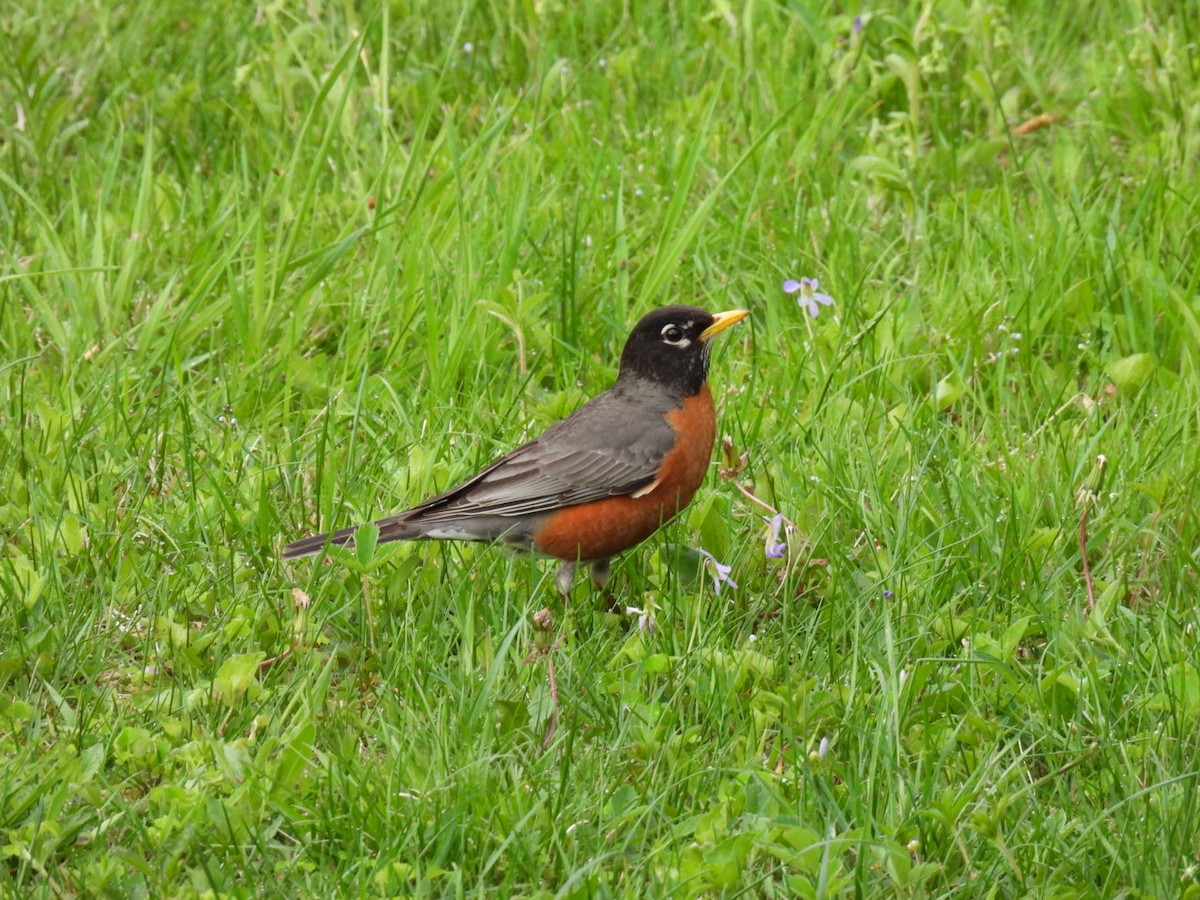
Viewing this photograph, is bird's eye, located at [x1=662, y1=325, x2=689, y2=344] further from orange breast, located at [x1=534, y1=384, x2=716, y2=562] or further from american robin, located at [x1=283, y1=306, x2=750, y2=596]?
orange breast, located at [x1=534, y1=384, x2=716, y2=562]

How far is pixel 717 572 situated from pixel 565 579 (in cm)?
53

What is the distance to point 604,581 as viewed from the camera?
4.86 meters

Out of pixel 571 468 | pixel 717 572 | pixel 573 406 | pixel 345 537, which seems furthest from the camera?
pixel 573 406

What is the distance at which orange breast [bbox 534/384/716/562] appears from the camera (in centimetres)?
474

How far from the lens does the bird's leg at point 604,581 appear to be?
4777mm

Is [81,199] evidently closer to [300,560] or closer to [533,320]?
[533,320]

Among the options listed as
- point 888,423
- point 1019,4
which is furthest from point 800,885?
point 1019,4

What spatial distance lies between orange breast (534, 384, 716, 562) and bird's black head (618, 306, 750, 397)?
10.3 inches

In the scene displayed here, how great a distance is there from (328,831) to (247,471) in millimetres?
1870

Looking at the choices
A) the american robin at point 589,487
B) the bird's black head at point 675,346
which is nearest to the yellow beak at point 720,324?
the bird's black head at point 675,346

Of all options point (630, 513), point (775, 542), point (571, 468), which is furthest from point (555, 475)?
point (775, 542)

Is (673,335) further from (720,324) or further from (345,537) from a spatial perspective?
(345,537)

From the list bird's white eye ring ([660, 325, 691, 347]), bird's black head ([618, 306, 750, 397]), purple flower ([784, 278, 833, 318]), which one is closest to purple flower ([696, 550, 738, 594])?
bird's black head ([618, 306, 750, 397])

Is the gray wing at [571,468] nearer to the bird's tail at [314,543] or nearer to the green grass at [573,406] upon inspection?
the green grass at [573,406]
